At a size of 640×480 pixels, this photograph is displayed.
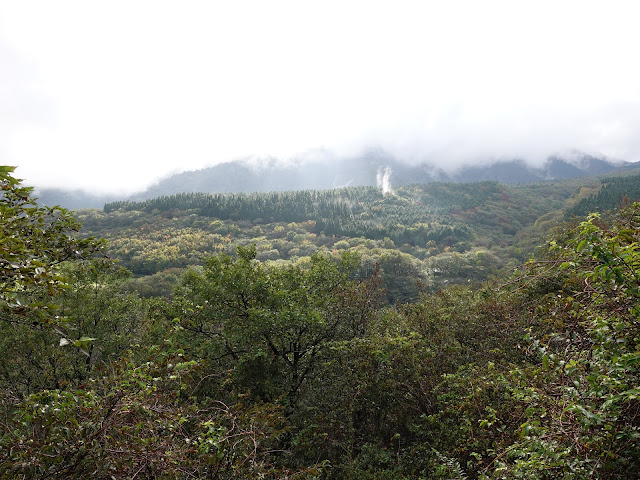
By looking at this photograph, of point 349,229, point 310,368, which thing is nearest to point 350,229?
point 349,229

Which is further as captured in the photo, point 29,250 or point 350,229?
point 350,229

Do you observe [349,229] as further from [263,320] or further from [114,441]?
[114,441]

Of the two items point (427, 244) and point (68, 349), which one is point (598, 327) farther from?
point (427, 244)

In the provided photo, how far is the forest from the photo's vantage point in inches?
130

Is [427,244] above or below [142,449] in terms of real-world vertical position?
below

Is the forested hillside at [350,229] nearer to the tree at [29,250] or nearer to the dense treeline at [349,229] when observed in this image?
the dense treeline at [349,229]

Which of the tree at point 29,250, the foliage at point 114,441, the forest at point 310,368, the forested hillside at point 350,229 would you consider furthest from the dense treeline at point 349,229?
the tree at point 29,250

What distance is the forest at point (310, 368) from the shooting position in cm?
330

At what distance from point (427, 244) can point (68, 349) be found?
117 m

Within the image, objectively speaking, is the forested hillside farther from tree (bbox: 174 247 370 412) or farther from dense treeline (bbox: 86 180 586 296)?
tree (bbox: 174 247 370 412)

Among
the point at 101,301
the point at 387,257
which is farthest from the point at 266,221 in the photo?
the point at 101,301

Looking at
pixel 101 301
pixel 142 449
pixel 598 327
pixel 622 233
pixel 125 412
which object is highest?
pixel 622 233

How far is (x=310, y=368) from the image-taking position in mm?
→ 11812

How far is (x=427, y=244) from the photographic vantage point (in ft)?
399
